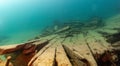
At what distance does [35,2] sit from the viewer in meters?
116

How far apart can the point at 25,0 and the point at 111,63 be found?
136m

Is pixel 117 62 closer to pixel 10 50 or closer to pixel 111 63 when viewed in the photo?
pixel 111 63

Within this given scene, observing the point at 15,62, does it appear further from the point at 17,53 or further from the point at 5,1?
the point at 5,1

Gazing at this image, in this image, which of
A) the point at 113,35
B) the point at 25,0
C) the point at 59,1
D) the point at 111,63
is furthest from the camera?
the point at 25,0

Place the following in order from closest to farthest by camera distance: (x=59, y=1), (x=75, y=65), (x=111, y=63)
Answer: (x=75, y=65)
(x=111, y=63)
(x=59, y=1)

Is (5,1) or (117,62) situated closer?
(117,62)

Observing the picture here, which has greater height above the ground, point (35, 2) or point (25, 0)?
point (25, 0)

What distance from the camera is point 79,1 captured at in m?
99.9

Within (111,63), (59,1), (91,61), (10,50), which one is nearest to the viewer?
(91,61)

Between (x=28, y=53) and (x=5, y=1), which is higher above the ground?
(x=5, y=1)

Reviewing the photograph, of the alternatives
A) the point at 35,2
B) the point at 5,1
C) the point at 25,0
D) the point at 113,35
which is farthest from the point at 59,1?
the point at 113,35

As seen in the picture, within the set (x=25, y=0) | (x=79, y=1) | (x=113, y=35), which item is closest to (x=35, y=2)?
(x=25, y=0)

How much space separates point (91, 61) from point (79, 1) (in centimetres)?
10006

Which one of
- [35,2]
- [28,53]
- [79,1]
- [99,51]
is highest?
[35,2]
